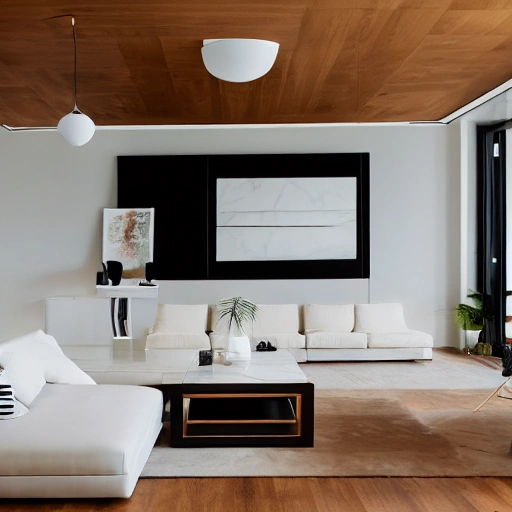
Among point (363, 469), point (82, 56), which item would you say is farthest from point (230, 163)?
point (363, 469)

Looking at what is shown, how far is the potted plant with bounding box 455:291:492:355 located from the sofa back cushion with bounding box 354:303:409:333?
0.74 metres

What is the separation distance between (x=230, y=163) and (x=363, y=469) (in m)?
5.28

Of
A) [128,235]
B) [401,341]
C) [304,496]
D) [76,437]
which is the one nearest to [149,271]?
[128,235]

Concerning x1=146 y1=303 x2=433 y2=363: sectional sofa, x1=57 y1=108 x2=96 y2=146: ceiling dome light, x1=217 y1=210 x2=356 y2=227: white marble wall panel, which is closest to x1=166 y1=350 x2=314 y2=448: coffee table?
x1=57 y1=108 x2=96 y2=146: ceiling dome light

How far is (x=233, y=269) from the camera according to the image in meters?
8.43

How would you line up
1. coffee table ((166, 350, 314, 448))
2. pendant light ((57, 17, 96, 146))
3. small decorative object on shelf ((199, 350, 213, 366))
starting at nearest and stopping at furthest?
coffee table ((166, 350, 314, 448)), pendant light ((57, 17, 96, 146)), small decorative object on shelf ((199, 350, 213, 366))

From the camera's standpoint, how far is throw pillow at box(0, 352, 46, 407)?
12.7 ft

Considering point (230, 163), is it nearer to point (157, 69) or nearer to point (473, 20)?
point (157, 69)

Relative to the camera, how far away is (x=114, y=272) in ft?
26.9

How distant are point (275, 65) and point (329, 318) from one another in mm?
3984

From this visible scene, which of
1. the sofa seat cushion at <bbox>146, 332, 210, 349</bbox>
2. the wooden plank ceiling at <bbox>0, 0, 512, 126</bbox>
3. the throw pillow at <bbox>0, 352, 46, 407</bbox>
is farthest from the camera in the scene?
the sofa seat cushion at <bbox>146, 332, 210, 349</bbox>

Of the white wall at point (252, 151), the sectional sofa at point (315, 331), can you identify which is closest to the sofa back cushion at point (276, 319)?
the sectional sofa at point (315, 331)

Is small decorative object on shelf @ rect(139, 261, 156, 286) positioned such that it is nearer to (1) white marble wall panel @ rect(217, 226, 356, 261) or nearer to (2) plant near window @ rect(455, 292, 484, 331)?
(1) white marble wall panel @ rect(217, 226, 356, 261)

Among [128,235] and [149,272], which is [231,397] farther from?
[128,235]
